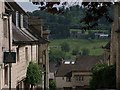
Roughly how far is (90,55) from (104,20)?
228 ft

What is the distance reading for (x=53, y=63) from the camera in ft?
293

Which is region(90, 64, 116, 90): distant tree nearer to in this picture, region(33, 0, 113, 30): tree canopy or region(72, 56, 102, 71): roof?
region(33, 0, 113, 30): tree canopy

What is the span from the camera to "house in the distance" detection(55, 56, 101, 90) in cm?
6309

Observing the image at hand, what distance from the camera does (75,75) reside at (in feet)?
210

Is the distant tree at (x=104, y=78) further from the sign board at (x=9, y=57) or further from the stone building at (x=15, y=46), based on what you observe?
the sign board at (x=9, y=57)

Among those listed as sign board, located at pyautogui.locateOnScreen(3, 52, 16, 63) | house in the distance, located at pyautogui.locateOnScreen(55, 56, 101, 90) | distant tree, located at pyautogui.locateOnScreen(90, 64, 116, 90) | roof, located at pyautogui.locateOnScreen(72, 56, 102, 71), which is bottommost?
house in the distance, located at pyautogui.locateOnScreen(55, 56, 101, 90)

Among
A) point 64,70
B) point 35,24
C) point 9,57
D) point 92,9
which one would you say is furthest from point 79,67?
point 92,9

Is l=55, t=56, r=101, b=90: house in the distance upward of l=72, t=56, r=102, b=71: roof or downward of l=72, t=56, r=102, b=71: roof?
downward

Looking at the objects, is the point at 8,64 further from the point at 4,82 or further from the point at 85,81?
the point at 85,81

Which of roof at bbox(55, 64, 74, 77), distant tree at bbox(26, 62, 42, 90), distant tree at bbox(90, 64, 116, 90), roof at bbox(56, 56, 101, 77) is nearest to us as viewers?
distant tree at bbox(26, 62, 42, 90)

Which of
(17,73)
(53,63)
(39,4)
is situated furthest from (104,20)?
(53,63)

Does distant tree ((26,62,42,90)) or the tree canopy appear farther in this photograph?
distant tree ((26,62,42,90))

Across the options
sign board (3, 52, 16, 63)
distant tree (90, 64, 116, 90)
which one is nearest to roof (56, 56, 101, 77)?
distant tree (90, 64, 116, 90)

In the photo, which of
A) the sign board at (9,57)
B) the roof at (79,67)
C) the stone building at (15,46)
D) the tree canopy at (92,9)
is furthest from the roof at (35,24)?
the roof at (79,67)
